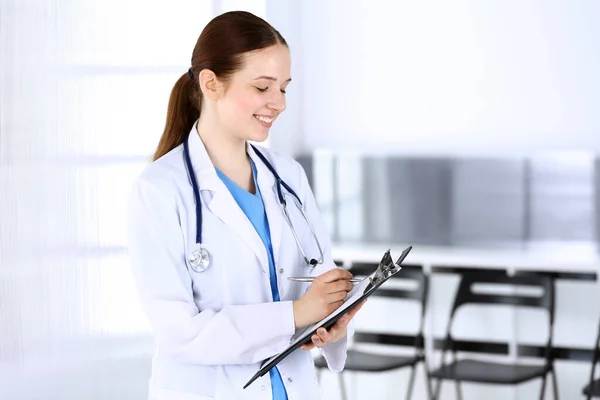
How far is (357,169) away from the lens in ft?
14.4

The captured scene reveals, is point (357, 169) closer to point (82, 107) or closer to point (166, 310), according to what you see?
point (82, 107)

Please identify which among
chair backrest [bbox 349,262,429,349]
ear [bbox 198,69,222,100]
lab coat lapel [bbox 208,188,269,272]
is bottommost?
chair backrest [bbox 349,262,429,349]

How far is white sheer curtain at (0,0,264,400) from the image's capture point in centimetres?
195

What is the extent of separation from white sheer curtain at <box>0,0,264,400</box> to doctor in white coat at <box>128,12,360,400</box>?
1.35 feet

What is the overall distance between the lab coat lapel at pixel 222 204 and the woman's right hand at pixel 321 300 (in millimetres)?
124

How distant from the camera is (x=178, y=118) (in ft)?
5.90

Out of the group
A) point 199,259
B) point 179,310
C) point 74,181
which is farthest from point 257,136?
point 74,181

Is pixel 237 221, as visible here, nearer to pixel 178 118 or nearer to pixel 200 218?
pixel 200 218

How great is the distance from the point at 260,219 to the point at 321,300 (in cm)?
25

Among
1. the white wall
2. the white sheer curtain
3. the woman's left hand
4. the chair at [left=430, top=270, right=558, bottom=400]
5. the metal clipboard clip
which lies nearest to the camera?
the metal clipboard clip

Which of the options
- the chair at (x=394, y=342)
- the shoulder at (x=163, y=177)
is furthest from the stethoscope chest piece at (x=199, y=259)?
the chair at (x=394, y=342)

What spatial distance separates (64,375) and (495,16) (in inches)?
113

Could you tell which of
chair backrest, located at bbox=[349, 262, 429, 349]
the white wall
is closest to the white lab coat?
chair backrest, located at bbox=[349, 262, 429, 349]

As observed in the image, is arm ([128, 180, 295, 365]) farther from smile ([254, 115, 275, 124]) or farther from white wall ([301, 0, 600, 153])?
white wall ([301, 0, 600, 153])
